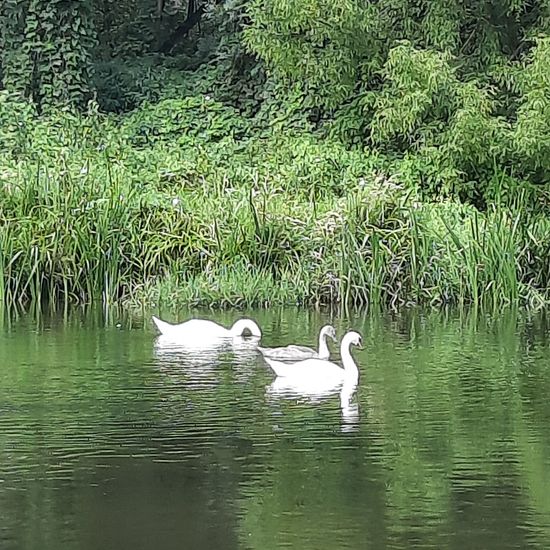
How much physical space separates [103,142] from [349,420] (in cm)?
1535

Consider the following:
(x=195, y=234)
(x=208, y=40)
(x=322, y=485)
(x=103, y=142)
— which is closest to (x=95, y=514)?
(x=322, y=485)

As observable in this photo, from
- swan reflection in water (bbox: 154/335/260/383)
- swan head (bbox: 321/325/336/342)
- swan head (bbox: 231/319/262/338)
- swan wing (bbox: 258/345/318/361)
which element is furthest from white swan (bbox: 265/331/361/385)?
swan head (bbox: 231/319/262/338)

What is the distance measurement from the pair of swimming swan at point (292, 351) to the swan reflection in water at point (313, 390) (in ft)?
0.18

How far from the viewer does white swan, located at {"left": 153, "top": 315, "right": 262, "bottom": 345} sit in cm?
1338

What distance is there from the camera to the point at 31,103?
81.5 ft

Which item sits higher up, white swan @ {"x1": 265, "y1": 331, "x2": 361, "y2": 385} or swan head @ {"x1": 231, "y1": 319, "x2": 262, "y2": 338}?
swan head @ {"x1": 231, "y1": 319, "x2": 262, "y2": 338}

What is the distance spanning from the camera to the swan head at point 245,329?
45.0 ft

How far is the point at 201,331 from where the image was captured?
44.1ft

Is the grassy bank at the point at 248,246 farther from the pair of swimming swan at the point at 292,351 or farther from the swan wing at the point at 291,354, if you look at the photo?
the swan wing at the point at 291,354

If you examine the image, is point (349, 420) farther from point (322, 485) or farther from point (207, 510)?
point (207, 510)

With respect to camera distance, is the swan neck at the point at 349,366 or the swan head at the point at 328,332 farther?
the swan head at the point at 328,332

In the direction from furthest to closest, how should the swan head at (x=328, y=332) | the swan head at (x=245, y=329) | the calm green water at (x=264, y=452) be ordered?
1. the swan head at (x=245, y=329)
2. the swan head at (x=328, y=332)
3. the calm green water at (x=264, y=452)

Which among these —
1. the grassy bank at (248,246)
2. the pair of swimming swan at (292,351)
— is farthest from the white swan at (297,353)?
the grassy bank at (248,246)

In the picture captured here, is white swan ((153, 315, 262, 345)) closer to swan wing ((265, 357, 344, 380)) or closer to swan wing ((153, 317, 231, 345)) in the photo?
swan wing ((153, 317, 231, 345))
